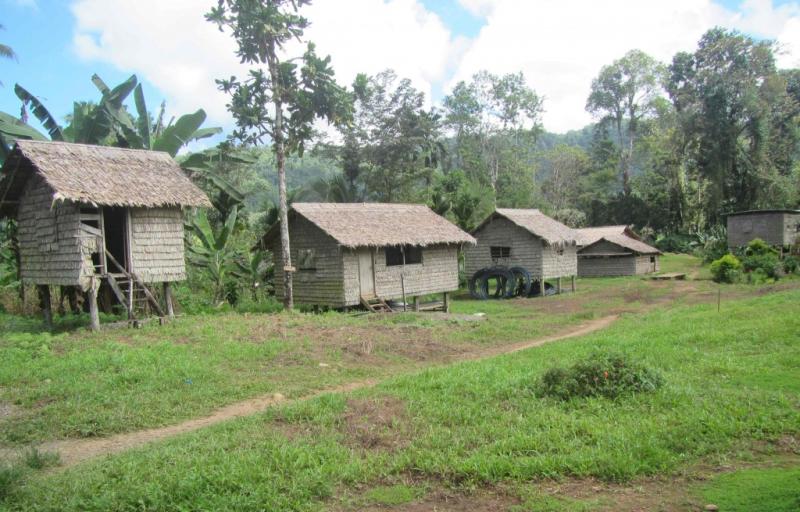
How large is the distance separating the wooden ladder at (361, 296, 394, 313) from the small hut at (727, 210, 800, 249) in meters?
22.6

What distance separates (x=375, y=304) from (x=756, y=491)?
56.8 feet

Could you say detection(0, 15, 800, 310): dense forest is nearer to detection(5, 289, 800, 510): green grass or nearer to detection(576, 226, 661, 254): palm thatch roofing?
detection(576, 226, 661, 254): palm thatch roofing

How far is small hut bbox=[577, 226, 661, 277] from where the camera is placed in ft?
122

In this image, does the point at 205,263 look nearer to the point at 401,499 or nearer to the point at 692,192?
the point at 401,499

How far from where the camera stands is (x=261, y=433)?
7.49m

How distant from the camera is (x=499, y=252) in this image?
31.9 metres

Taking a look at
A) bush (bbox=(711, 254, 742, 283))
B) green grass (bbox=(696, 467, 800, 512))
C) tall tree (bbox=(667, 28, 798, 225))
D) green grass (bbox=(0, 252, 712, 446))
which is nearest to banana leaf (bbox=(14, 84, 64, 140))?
green grass (bbox=(0, 252, 712, 446))

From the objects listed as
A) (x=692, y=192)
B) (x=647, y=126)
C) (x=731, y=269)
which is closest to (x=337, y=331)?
(x=731, y=269)

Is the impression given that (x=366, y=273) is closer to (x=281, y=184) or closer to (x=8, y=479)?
(x=281, y=184)

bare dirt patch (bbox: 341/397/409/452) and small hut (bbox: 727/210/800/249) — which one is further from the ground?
small hut (bbox: 727/210/800/249)

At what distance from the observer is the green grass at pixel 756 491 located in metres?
4.80

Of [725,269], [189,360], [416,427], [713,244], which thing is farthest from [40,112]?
[713,244]

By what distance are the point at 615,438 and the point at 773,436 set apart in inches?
64.9

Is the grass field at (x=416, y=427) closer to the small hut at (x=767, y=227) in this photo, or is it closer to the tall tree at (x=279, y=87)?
the tall tree at (x=279, y=87)
